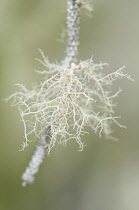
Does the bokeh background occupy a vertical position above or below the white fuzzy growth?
above

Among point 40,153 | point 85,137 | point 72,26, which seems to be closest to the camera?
point 72,26

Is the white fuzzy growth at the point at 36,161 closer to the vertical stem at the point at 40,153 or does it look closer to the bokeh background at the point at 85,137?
the vertical stem at the point at 40,153

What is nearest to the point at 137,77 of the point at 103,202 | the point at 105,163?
the point at 105,163

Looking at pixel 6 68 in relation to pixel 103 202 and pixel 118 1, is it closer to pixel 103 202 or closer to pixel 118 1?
pixel 118 1

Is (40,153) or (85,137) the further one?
(85,137)

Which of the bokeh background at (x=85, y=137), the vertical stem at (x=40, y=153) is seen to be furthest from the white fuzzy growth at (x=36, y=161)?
the bokeh background at (x=85, y=137)

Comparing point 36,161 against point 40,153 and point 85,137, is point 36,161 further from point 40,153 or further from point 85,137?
point 85,137

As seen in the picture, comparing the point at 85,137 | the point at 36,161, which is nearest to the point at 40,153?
the point at 36,161

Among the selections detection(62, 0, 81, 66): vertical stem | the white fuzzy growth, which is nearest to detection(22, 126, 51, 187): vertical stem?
the white fuzzy growth

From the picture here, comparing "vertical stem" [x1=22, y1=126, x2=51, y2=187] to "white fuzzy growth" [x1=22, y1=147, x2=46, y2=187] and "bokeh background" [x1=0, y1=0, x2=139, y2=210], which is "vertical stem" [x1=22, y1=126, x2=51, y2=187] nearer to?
"white fuzzy growth" [x1=22, y1=147, x2=46, y2=187]
